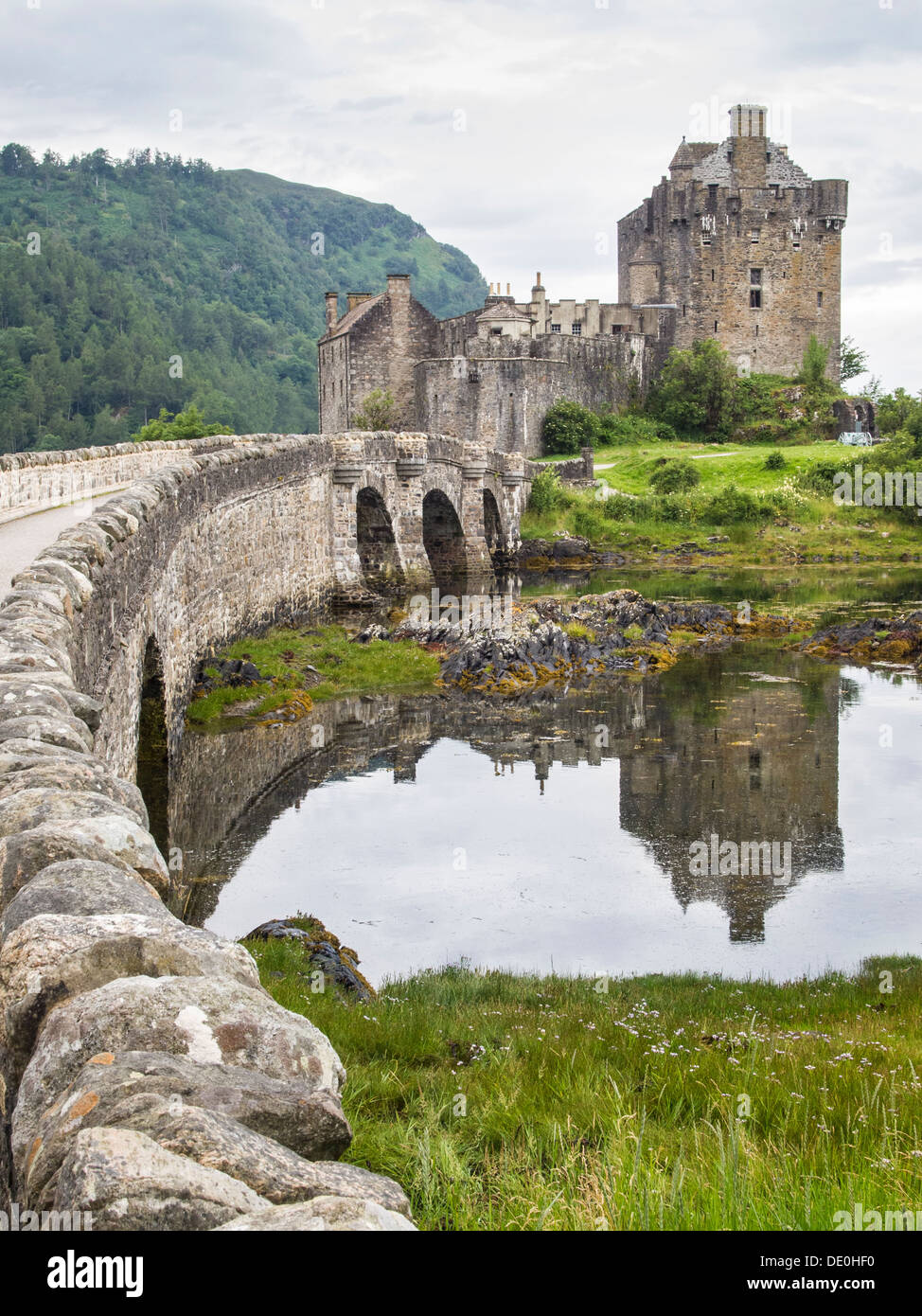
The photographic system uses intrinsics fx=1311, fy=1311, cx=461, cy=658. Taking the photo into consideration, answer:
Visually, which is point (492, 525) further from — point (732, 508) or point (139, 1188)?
point (139, 1188)

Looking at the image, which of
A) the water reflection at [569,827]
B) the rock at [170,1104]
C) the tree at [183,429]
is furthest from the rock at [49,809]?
the tree at [183,429]

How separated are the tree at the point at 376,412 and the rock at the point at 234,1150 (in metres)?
51.0

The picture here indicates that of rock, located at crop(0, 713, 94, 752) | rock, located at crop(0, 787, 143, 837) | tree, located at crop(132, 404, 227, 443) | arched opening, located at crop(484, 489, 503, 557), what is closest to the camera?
rock, located at crop(0, 787, 143, 837)

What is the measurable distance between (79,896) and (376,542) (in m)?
31.0

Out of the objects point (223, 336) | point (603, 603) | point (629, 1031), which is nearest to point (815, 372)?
point (603, 603)

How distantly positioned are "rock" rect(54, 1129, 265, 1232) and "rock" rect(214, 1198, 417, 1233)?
5 cm

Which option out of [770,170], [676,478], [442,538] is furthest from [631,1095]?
[770,170]

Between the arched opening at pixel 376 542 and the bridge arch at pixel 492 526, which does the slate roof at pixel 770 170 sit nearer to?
the bridge arch at pixel 492 526

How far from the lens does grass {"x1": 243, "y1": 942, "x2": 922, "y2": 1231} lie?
3.78 metres

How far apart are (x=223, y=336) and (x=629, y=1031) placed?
371 feet

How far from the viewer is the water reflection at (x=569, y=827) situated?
438 inches

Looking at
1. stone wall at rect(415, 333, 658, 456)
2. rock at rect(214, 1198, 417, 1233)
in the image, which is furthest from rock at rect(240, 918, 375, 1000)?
stone wall at rect(415, 333, 658, 456)

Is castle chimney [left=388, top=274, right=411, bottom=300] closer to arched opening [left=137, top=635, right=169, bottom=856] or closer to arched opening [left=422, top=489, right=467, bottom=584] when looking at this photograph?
arched opening [left=422, top=489, right=467, bottom=584]
